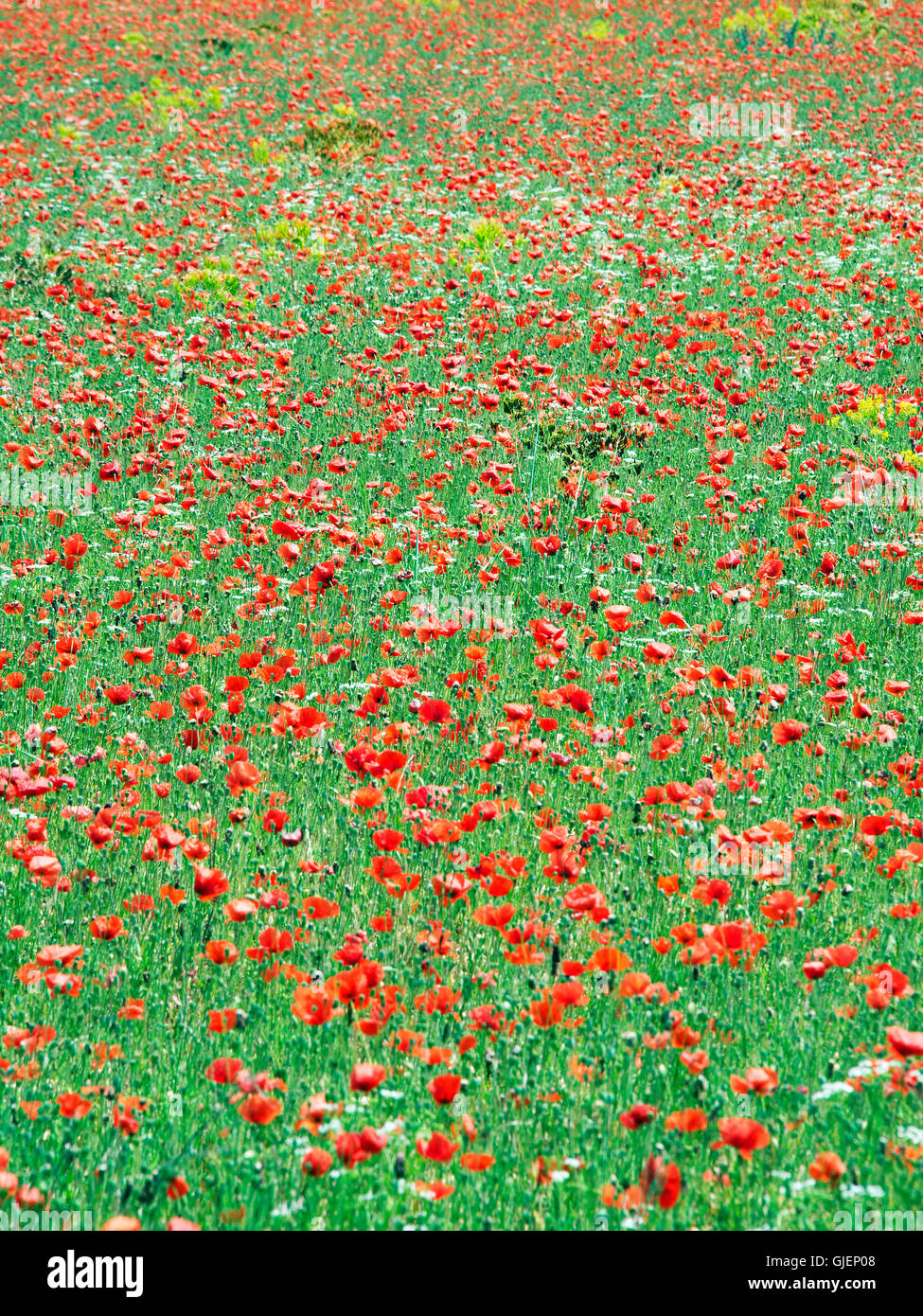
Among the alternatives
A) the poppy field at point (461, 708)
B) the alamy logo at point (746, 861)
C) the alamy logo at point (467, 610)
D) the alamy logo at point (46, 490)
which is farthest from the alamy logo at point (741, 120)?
the alamy logo at point (746, 861)

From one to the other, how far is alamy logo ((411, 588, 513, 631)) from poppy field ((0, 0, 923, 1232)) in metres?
0.03

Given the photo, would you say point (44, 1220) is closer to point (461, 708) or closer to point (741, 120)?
point (461, 708)

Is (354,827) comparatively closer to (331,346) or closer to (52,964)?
(52,964)

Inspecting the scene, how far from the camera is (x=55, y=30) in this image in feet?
80.3

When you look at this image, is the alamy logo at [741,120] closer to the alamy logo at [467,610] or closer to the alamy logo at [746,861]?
the alamy logo at [467,610]

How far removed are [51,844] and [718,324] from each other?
8.54 meters

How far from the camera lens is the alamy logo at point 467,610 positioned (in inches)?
274

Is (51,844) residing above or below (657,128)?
below

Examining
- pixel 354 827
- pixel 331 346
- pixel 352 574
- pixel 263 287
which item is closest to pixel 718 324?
pixel 331 346

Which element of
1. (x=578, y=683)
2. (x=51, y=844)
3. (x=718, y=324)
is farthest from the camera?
(x=718, y=324)

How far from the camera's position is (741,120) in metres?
20.4

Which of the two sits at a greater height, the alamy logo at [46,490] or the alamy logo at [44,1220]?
the alamy logo at [46,490]
